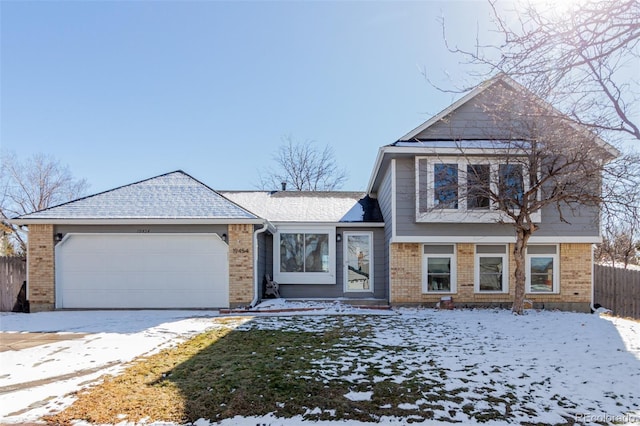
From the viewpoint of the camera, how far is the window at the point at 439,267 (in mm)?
10523

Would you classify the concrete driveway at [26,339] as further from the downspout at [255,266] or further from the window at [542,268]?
the window at [542,268]

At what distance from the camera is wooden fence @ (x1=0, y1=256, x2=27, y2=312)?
10273 millimetres

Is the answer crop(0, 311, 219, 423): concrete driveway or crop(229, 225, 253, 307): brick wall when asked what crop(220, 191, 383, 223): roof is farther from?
crop(0, 311, 219, 423): concrete driveway

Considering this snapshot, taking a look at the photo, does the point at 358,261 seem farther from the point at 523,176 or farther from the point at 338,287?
the point at 523,176

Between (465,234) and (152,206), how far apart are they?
9.70 metres

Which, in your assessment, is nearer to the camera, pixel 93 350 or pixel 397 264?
pixel 93 350

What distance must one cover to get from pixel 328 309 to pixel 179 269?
4.66m

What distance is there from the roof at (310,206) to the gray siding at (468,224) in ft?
6.65

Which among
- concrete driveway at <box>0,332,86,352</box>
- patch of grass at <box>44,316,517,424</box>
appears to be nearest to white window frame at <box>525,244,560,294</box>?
patch of grass at <box>44,316,517,424</box>

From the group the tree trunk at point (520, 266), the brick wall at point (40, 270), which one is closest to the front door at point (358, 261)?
the tree trunk at point (520, 266)

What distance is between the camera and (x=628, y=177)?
7.36 metres

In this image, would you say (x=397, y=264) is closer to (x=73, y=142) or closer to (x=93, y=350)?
(x=93, y=350)

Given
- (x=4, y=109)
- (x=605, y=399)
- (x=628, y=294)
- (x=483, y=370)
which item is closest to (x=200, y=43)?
(x=4, y=109)

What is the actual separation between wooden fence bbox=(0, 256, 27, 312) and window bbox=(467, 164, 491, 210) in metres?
13.6
